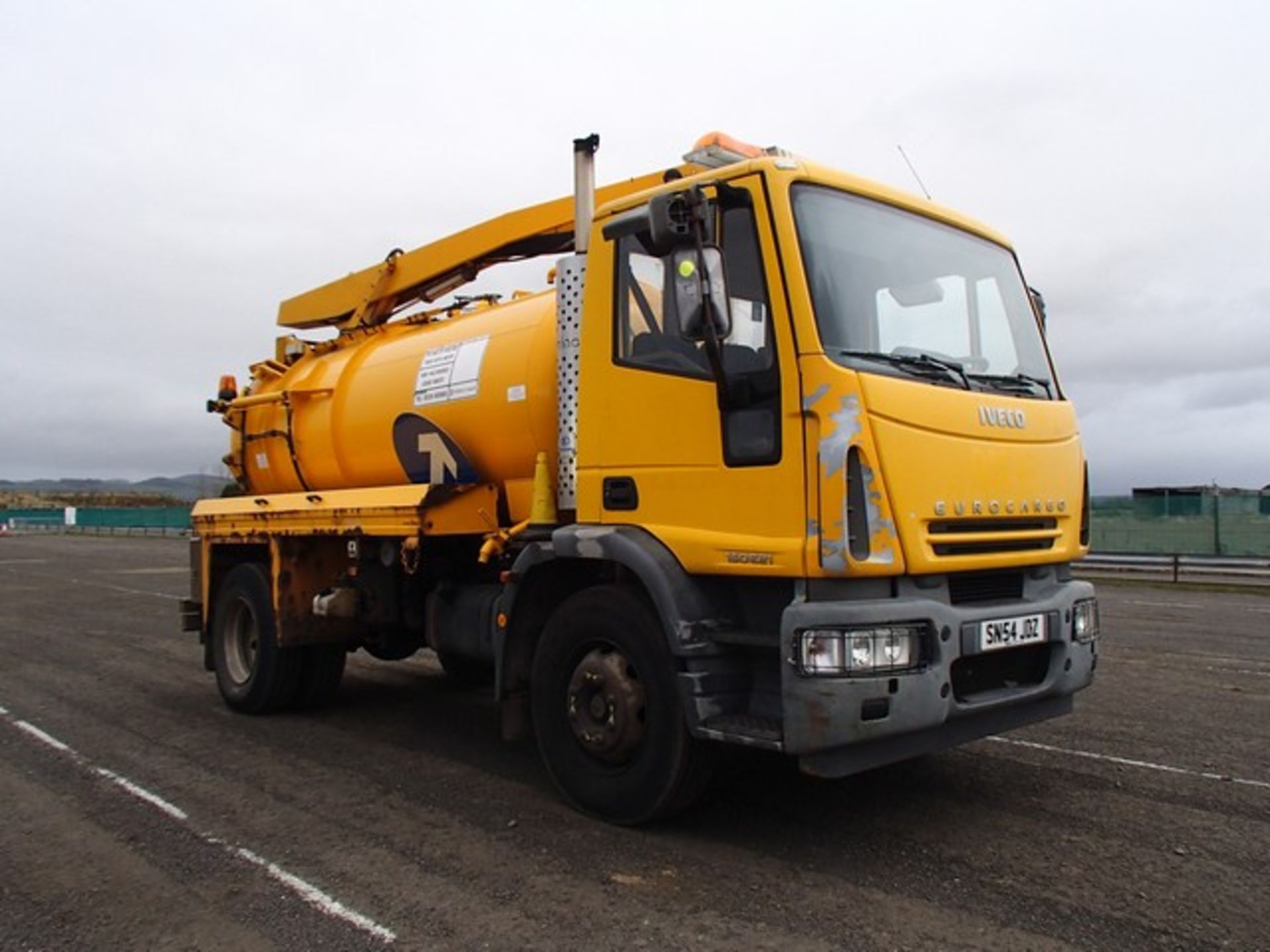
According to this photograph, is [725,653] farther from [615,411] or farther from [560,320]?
[560,320]

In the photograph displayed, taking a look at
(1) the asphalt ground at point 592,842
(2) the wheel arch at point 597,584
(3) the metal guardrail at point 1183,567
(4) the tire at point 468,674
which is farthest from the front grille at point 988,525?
(3) the metal guardrail at point 1183,567

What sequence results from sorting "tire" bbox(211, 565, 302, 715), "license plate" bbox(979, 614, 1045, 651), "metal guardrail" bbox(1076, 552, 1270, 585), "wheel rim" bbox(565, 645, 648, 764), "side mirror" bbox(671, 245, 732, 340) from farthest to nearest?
"metal guardrail" bbox(1076, 552, 1270, 585) < "tire" bbox(211, 565, 302, 715) < "wheel rim" bbox(565, 645, 648, 764) < "license plate" bbox(979, 614, 1045, 651) < "side mirror" bbox(671, 245, 732, 340)

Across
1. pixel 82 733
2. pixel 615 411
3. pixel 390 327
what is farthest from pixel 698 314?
pixel 82 733

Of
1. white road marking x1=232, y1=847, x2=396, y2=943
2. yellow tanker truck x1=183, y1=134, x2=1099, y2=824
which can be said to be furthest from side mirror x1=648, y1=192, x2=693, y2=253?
white road marking x1=232, y1=847, x2=396, y2=943

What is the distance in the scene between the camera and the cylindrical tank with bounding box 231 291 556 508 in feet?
18.7

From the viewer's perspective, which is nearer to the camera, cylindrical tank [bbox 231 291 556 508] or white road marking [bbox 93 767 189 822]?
white road marking [bbox 93 767 189 822]

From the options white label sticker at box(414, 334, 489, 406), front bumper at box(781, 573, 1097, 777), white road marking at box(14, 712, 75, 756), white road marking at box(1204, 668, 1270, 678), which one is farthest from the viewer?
white road marking at box(1204, 668, 1270, 678)

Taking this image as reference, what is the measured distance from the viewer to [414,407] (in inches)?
255

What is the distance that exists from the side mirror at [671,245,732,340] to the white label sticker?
219 centimetres

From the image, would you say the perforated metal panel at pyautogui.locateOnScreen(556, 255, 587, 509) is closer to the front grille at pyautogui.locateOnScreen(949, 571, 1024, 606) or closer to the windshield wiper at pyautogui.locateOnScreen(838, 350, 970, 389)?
the windshield wiper at pyautogui.locateOnScreen(838, 350, 970, 389)

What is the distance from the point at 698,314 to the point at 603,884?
92.0 inches

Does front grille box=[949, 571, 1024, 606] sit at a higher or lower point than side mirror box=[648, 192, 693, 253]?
lower

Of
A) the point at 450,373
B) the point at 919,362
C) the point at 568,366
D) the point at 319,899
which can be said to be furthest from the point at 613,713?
the point at 450,373

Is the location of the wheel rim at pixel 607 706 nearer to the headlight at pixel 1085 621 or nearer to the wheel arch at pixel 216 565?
the headlight at pixel 1085 621
